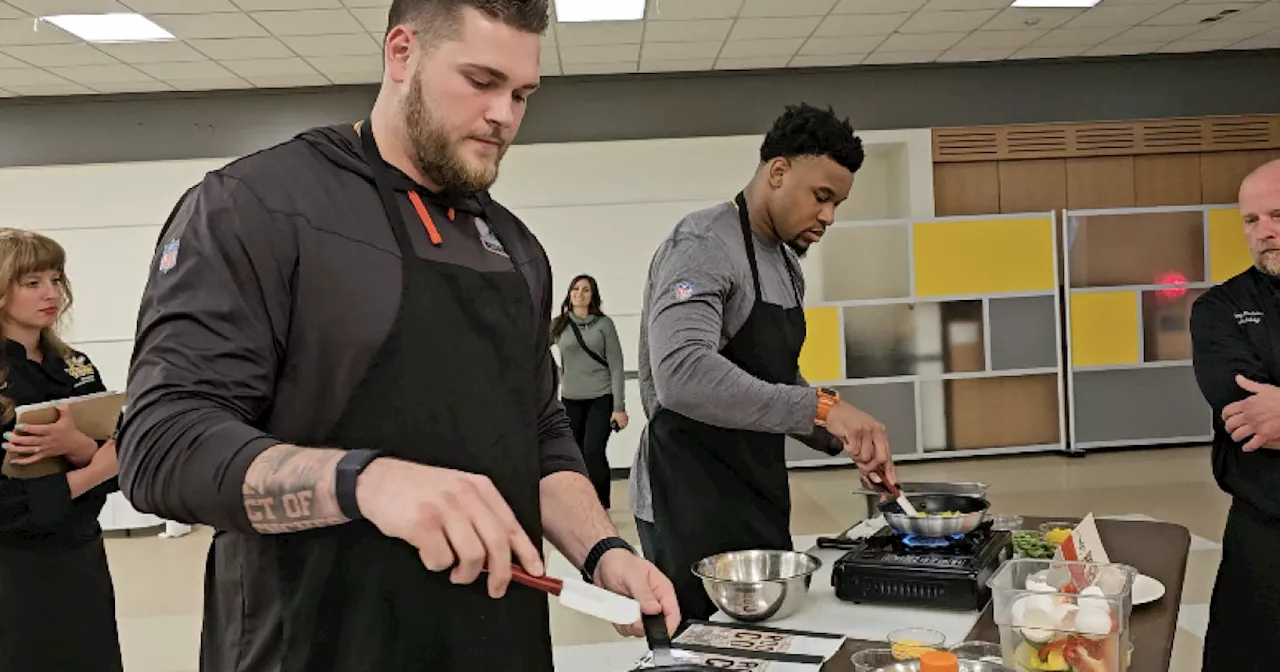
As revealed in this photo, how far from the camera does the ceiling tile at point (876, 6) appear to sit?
6.46 meters

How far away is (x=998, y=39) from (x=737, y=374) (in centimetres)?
646

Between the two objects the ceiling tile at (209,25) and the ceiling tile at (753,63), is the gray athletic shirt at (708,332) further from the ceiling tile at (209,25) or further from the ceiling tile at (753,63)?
the ceiling tile at (753,63)

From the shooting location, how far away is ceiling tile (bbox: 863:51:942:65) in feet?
25.6

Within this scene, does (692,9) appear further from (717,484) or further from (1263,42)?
(1263,42)

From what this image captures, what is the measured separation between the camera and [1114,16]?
7059mm

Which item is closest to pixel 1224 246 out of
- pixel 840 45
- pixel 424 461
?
pixel 840 45

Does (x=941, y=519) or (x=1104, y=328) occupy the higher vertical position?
(x=1104, y=328)

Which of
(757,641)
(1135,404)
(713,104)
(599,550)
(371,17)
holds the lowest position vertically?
(1135,404)

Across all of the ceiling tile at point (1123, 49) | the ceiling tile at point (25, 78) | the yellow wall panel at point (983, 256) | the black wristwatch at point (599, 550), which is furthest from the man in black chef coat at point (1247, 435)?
the ceiling tile at point (25, 78)

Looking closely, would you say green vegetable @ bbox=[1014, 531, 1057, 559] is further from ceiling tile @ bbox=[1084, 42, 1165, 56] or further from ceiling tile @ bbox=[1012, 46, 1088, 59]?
ceiling tile @ bbox=[1084, 42, 1165, 56]

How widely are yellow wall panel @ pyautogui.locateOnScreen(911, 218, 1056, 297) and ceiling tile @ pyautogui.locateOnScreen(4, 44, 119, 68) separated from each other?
6117 millimetres

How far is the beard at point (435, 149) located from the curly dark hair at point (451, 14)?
6cm

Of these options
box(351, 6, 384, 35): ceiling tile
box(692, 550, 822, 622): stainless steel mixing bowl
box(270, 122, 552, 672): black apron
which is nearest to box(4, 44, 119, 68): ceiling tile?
box(351, 6, 384, 35): ceiling tile

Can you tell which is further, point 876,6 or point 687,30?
point 687,30
